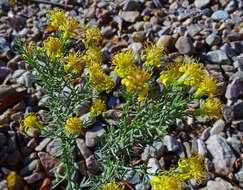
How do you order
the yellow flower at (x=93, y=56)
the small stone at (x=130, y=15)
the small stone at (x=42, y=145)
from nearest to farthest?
the yellow flower at (x=93, y=56) → the small stone at (x=42, y=145) → the small stone at (x=130, y=15)

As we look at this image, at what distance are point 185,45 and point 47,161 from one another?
262 centimetres

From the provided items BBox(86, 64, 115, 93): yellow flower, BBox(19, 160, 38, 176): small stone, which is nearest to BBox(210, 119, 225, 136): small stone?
BBox(86, 64, 115, 93): yellow flower

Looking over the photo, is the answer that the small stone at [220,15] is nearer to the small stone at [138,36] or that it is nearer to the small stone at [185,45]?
the small stone at [185,45]

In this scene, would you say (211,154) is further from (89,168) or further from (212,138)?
(89,168)

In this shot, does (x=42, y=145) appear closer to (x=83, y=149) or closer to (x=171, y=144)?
(x=83, y=149)

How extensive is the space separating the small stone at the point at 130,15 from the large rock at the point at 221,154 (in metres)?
2.62

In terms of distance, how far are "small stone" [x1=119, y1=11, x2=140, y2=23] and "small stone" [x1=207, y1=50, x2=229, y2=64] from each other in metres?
1.57

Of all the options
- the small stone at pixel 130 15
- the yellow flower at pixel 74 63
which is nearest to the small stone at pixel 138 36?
the small stone at pixel 130 15

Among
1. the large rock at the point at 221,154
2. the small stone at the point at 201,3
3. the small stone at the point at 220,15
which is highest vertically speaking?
the small stone at the point at 201,3

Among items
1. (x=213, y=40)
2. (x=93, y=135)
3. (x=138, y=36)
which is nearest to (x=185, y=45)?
(x=213, y=40)

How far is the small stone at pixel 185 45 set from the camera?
377cm

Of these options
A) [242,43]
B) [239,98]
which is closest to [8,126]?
[239,98]

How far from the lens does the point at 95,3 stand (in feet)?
16.0

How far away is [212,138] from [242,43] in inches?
72.1
